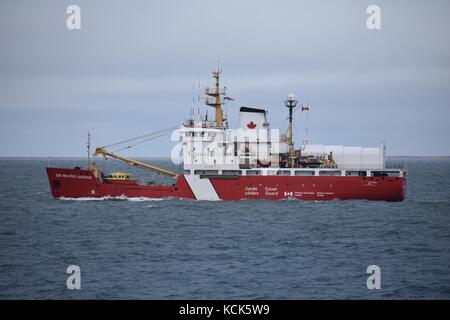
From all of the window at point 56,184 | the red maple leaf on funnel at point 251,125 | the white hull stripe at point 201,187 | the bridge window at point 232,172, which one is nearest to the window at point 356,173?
the bridge window at point 232,172

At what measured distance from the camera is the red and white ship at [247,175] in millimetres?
55500

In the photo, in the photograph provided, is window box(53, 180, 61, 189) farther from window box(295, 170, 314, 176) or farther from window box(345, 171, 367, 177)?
window box(345, 171, 367, 177)

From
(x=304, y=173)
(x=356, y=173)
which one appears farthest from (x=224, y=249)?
(x=356, y=173)

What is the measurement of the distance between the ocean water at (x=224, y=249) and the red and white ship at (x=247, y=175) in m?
1.05

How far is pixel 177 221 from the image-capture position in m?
46.9

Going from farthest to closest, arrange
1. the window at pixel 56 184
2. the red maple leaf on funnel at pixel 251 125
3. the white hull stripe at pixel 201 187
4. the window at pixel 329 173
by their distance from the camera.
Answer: the red maple leaf on funnel at pixel 251 125 < the window at pixel 56 184 < the window at pixel 329 173 < the white hull stripe at pixel 201 187

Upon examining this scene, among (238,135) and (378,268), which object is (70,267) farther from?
(238,135)

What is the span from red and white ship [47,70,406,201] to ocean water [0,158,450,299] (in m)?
1.05

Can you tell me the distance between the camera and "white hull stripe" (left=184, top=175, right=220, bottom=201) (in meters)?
55.3

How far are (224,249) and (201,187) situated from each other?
1893 centimetres

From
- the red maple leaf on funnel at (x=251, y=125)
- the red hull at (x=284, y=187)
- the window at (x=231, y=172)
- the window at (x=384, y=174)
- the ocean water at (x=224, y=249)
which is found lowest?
the ocean water at (x=224, y=249)

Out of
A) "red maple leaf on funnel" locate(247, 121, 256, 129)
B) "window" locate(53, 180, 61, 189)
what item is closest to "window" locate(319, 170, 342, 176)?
"red maple leaf on funnel" locate(247, 121, 256, 129)

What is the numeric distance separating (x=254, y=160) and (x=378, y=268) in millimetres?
27232

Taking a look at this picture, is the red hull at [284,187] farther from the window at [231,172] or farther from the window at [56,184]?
the window at [56,184]
